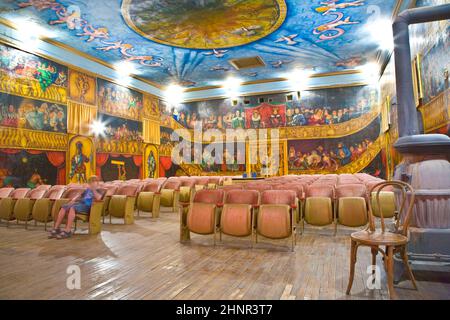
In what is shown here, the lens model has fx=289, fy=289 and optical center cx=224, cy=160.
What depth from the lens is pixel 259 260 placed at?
419 cm

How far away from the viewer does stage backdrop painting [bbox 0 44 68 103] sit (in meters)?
11.0

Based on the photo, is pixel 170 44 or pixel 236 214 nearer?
pixel 236 214

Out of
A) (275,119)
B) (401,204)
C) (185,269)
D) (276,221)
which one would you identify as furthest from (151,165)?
(401,204)

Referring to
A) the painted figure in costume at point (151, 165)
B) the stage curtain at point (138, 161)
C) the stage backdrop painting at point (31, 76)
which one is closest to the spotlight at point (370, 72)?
the painted figure in costume at point (151, 165)

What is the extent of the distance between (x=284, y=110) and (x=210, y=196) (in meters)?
15.9

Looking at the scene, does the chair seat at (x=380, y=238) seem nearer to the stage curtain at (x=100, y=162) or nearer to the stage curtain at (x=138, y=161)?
the stage curtain at (x=100, y=162)

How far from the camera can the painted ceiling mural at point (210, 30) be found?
1074 centimetres

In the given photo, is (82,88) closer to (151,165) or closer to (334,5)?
(151,165)

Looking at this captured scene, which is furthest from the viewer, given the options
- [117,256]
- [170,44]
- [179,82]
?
[179,82]

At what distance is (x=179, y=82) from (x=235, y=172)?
7.52 metres

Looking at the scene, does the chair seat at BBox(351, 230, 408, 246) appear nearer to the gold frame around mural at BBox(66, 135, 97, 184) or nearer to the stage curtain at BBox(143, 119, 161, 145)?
the gold frame around mural at BBox(66, 135, 97, 184)

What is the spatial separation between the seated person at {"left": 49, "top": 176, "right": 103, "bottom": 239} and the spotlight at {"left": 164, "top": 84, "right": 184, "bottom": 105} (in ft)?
52.8

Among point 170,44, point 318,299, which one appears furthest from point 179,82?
point 318,299
